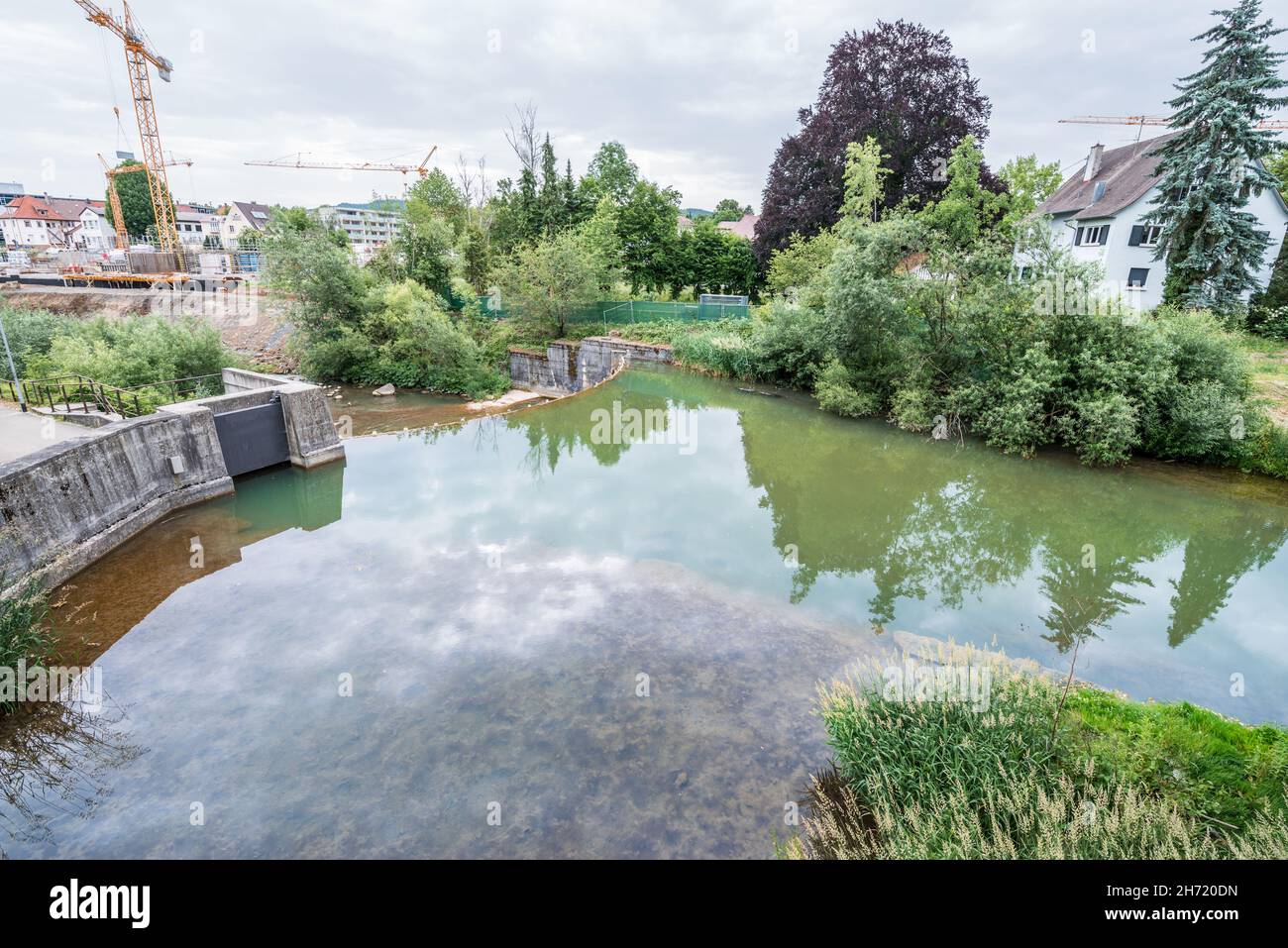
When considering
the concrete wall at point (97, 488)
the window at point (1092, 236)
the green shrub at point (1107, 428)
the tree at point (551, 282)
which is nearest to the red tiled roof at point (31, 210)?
the tree at point (551, 282)

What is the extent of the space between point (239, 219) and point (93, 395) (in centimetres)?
8499

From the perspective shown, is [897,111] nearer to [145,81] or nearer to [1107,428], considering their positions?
[1107,428]

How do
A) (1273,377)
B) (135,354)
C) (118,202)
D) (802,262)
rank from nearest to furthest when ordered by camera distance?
(1273,377) → (135,354) → (802,262) → (118,202)

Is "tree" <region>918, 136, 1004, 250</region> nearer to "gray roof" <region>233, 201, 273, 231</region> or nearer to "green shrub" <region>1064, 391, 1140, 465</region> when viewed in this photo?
"green shrub" <region>1064, 391, 1140, 465</region>

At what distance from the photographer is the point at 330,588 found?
8562 mm

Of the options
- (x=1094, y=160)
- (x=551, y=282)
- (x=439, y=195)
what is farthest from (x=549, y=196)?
(x=1094, y=160)

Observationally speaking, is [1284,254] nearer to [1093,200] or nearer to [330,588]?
[1093,200]

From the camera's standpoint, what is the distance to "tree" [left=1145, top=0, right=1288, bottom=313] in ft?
57.9

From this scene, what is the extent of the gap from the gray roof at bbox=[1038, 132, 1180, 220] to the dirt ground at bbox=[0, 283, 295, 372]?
3642cm

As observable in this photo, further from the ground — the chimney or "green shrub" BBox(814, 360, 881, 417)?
the chimney

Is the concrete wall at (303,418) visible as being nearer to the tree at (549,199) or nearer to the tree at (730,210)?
the tree at (549,199)

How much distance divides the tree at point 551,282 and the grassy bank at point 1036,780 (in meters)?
22.3

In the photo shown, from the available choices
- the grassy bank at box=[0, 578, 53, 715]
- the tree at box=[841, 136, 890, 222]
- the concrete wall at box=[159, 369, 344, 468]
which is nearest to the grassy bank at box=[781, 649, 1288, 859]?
the grassy bank at box=[0, 578, 53, 715]

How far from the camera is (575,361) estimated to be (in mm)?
24766
